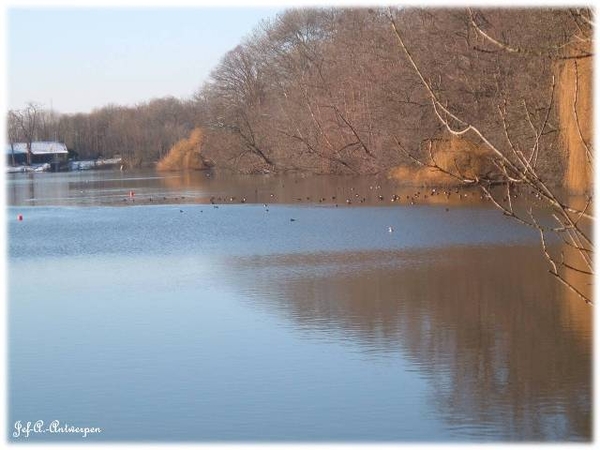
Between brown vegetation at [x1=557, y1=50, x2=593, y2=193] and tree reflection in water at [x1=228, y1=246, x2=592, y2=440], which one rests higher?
brown vegetation at [x1=557, y1=50, x2=593, y2=193]

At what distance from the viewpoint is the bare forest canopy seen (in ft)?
60.6

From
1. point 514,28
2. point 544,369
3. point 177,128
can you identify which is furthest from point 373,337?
point 177,128

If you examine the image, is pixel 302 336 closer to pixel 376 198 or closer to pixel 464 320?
pixel 464 320

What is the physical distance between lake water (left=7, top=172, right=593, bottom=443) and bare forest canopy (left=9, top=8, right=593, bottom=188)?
1.98 meters

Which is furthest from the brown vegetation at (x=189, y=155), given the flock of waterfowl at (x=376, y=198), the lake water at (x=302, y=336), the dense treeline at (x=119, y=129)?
the lake water at (x=302, y=336)

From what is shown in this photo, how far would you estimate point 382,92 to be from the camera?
28.9m

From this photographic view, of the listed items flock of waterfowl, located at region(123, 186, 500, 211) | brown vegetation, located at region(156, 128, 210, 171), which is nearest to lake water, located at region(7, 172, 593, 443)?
flock of waterfowl, located at region(123, 186, 500, 211)

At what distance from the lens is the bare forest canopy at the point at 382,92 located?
18469mm

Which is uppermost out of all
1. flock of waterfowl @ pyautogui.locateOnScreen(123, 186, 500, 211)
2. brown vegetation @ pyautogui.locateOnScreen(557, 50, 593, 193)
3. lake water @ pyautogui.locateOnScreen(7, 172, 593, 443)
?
brown vegetation @ pyautogui.locateOnScreen(557, 50, 593, 193)

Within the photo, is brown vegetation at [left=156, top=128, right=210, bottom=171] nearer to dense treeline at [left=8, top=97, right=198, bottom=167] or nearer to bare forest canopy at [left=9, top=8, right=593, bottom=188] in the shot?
bare forest canopy at [left=9, top=8, right=593, bottom=188]

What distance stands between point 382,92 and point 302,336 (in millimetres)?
20702

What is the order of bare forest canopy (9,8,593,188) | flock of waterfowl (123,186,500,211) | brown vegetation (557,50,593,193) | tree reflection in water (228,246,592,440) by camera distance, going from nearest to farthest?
tree reflection in water (228,246,592,440)
brown vegetation (557,50,593,193)
bare forest canopy (9,8,593,188)
flock of waterfowl (123,186,500,211)

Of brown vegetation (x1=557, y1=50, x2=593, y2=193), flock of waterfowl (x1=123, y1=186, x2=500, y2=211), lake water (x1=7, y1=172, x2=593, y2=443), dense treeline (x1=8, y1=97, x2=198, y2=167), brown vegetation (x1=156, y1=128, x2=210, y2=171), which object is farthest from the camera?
dense treeline (x1=8, y1=97, x2=198, y2=167)

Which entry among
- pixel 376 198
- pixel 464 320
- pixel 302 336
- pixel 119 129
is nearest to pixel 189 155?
pixel 119 129
